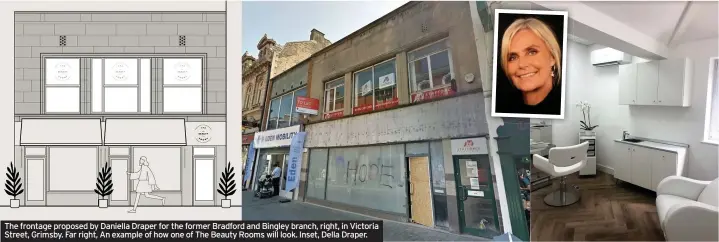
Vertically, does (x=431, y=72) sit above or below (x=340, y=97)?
above

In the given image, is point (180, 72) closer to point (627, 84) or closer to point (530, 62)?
point (530, 62)

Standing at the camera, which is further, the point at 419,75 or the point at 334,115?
the point at 334,115

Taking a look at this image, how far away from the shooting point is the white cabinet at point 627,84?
1.79 meters

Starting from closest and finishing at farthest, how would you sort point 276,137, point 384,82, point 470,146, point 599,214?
point 470,146 < point 384,82 < point 276,137 < point 599,214

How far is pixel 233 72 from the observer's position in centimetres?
162

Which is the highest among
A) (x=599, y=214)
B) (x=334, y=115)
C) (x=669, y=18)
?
(x=669, y=18)

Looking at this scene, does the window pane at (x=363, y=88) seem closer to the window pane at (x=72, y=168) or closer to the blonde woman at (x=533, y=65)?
the blonde woman at (x=533, y=65)

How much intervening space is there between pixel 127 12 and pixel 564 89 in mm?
2457

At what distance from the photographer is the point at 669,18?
159 cm

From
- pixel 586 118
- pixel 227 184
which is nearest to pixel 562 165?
pixel 586 118

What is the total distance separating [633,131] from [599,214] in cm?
58

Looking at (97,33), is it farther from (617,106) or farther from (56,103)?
(617,106)

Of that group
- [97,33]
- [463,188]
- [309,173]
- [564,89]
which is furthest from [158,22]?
[564,89]

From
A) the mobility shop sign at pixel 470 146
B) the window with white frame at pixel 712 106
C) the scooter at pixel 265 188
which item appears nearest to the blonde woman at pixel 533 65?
the mobility shop sign at pixel 470 146
